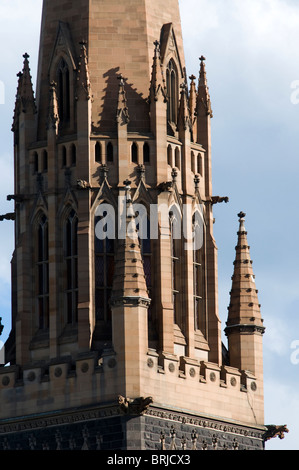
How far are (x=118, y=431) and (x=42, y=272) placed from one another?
302 inches

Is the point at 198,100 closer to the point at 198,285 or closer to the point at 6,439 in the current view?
the point at 198,285

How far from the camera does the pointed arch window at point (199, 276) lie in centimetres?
11494

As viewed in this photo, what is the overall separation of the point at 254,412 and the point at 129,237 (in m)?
8.82

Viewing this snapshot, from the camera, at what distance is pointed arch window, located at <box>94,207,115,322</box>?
113 m

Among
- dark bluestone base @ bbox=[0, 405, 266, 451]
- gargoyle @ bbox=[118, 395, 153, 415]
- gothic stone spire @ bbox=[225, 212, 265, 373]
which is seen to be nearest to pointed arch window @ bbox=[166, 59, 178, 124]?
gothic stone spire @ bbox=[225, 212, 265, 373]

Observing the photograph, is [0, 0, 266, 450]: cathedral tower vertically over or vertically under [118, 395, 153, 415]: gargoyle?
over

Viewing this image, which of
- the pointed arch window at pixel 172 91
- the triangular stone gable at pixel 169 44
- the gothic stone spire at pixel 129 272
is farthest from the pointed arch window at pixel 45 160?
the triangular stone gable at pixel 169 44

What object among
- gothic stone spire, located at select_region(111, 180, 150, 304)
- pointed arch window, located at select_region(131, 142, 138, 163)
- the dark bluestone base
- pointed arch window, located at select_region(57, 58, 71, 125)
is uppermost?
pointed arch window, located at select_region(57, 58, 71, 125)

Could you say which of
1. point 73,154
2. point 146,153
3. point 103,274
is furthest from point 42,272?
point 146,153

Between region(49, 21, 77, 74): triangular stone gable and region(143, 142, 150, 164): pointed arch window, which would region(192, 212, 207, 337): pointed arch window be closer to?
region(143, 142, 150, 164): pointed arch window

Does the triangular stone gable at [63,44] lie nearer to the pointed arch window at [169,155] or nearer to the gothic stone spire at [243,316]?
the pointed arch window at [169,155]

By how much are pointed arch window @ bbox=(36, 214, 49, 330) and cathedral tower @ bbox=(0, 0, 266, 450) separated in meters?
0.07

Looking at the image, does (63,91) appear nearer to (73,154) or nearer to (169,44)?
(73,154)

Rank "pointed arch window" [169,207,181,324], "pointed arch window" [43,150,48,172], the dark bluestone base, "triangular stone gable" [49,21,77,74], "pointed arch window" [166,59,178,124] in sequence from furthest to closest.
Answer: "pointed arch window" [166,59,178,124] < "triangular stone gable" [49,21,77,74] < "pointed arch window" [43,150,48,172] < "pointed arch window" [169,207,181,324] < the dark bluestone base
